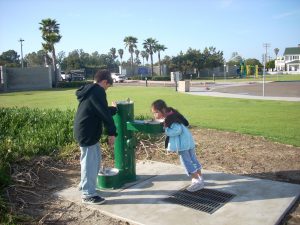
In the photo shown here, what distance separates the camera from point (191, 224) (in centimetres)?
386

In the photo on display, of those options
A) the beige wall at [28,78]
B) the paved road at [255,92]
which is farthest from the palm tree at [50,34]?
the paved road at [255,92]

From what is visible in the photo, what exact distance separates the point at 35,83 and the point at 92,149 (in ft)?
129

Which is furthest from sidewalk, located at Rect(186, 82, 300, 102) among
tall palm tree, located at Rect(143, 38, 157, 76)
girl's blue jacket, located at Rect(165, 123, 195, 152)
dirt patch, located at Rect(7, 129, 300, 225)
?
tall palm tree, located at Rect(143, 38, 157, 76)

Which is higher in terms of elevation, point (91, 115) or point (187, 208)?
point (91, 115)

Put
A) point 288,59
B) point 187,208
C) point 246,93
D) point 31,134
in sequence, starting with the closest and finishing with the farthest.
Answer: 1. point 187,208
2. point 31,134
3. point 246,93
4. point 288,59

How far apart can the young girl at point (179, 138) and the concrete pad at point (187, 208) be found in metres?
0.28

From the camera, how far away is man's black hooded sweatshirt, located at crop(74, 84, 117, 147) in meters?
4.39

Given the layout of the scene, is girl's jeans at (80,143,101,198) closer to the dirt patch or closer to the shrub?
the dirt patch

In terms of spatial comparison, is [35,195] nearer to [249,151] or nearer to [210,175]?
[210,175]

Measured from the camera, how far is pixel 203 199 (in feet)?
15.0

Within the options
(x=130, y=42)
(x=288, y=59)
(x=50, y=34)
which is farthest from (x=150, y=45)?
(x=288, y=59)

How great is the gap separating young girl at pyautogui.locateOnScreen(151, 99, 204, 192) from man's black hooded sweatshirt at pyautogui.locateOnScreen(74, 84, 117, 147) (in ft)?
2.48

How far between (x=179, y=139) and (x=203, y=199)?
855mm

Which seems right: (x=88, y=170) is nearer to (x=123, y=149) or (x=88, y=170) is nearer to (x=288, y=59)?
(x=123, y=149)
